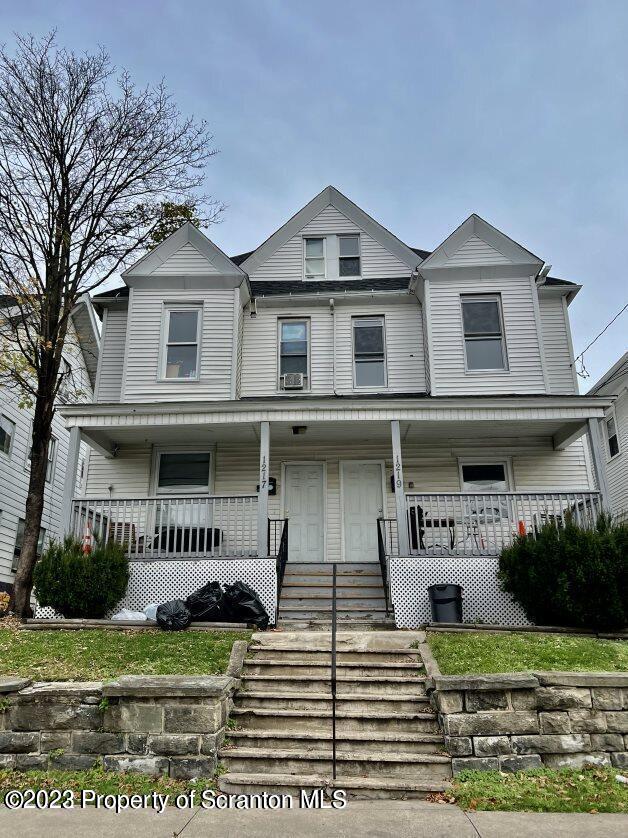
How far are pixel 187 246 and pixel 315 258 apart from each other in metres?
3.12

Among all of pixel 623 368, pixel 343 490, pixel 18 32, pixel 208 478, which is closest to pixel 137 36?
pixel 18 32

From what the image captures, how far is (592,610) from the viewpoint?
8625mm

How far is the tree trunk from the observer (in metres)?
10.8

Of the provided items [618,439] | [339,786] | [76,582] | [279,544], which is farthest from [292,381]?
[618,439]

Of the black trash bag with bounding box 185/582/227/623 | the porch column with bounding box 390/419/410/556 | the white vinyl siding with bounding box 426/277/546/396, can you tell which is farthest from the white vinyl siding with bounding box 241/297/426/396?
the black trash bag with bounding box 185/582/227/623

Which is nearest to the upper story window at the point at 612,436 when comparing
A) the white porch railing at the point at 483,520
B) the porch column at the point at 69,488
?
the white porch railing at the point at 483,520

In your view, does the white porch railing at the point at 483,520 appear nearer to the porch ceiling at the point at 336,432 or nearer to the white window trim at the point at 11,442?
the porch ceiling at the point at 336,432

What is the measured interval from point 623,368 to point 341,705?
1479 cm

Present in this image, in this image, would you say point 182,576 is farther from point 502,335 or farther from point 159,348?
point 502,335

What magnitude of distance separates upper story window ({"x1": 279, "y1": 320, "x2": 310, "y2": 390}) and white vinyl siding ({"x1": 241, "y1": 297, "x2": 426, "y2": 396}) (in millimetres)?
136

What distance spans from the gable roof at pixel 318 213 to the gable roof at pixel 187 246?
1.40 metres

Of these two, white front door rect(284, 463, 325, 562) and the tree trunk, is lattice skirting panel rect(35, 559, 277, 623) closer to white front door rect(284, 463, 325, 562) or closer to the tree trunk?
the tree trunk

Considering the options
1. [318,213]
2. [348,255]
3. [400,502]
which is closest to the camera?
[400,502]

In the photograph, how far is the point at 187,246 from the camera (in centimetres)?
1395
